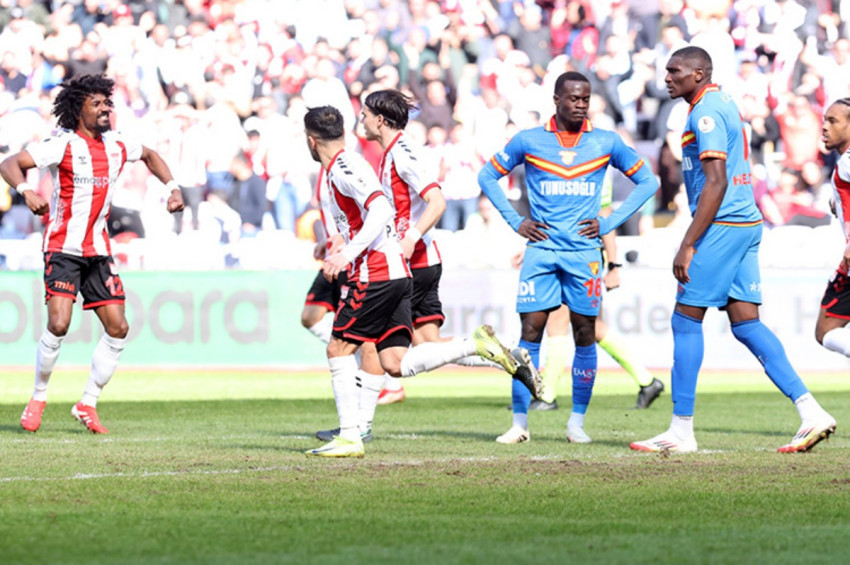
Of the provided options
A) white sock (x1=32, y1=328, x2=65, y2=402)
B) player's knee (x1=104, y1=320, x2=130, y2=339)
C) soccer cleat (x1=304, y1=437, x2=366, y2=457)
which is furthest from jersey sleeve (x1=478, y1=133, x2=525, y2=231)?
white sock (x1=32, y1=328, x2=65, y2=402)

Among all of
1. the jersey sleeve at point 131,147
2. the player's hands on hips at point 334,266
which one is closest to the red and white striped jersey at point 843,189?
the player's hands on hips at point 334,266

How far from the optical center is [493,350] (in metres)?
7.56

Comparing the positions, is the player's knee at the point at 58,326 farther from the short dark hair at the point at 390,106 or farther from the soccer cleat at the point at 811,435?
the soccer cleat at the point at 811,435

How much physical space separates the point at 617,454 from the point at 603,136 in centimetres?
196

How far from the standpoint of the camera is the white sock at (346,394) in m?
7.34

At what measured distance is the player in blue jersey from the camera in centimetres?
823

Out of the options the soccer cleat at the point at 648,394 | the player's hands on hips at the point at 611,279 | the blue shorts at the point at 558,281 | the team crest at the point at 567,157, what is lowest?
the soccer cleat at the point at 648,394

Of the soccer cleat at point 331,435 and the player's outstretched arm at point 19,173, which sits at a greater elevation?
the player's outstretched arm at point 19,173

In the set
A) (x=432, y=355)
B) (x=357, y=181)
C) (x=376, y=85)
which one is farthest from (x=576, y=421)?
(x=376, y=85)

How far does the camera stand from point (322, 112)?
7289mm

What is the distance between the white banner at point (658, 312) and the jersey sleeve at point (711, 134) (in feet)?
29.1

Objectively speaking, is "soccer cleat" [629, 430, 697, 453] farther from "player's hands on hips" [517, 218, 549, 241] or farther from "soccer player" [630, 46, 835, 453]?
"player's hands on hips" [517, 218, 549, 241]

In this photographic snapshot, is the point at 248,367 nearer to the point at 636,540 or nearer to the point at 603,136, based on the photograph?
the point at 603,136

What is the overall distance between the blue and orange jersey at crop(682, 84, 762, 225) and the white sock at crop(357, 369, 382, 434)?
2064 mm
